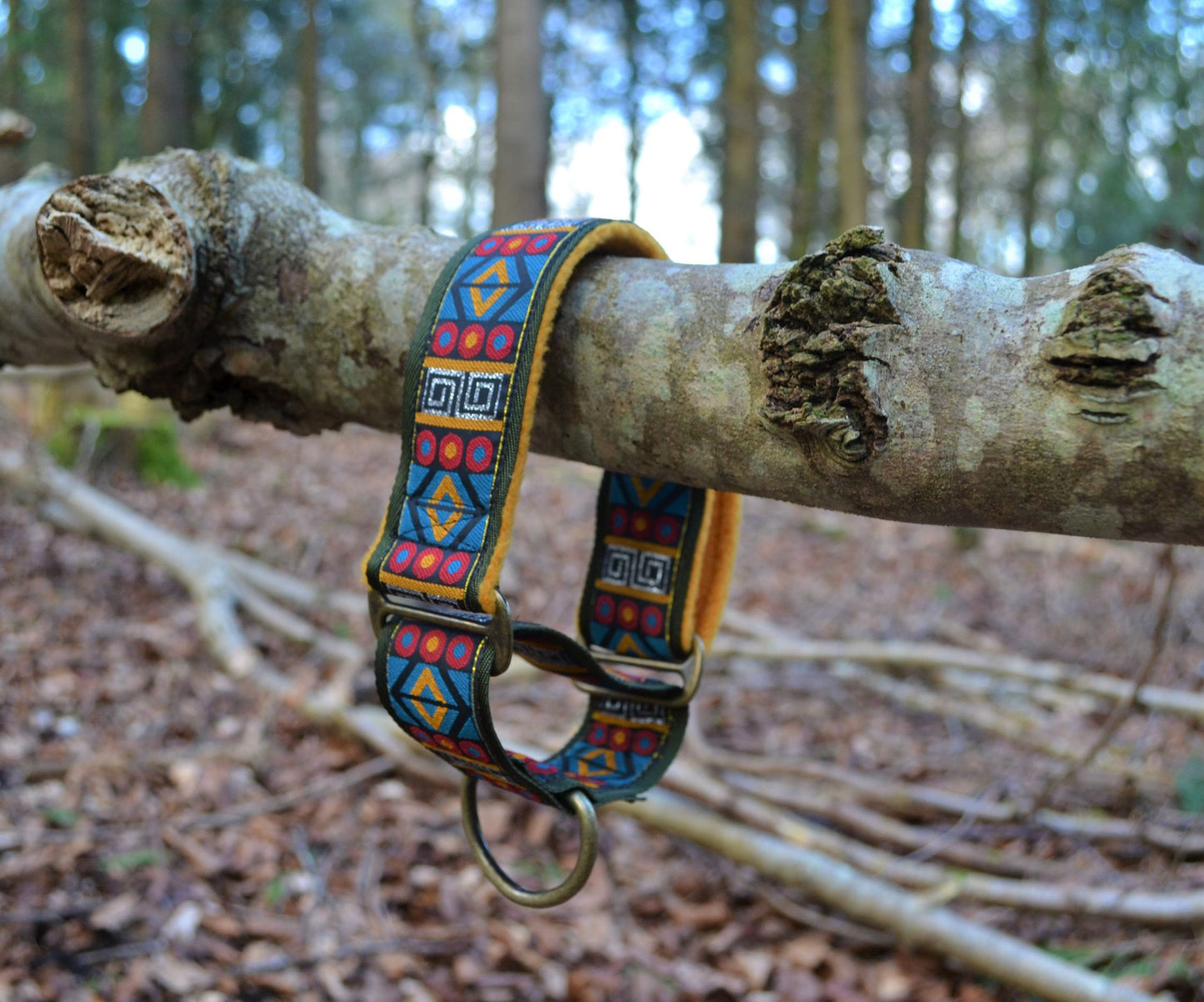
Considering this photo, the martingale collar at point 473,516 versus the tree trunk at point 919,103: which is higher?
the tree trunk at point 919,103

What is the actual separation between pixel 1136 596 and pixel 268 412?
6.33 metres

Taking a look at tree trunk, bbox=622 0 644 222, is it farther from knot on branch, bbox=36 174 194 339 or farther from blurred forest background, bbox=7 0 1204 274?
knot on branch, bbox=36 174 194 339

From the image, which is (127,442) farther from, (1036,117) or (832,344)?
(1036,117)

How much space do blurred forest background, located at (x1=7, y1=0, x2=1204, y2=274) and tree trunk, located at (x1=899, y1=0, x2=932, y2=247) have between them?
2 centimetres

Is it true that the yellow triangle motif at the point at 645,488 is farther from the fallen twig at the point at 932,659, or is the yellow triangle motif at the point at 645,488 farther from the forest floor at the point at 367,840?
the fallen twig at the point at 932,659

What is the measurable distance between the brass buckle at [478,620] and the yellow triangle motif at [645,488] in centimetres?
45

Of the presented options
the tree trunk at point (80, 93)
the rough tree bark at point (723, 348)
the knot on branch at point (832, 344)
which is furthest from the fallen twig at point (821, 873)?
the tree trunk at point (80, 93)

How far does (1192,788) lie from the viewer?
3.42 meters

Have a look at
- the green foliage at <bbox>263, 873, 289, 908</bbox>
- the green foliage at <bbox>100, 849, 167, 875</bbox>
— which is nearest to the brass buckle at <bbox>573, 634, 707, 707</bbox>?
the green foliage at <bbox>263, 873, 289, 908</bbox>

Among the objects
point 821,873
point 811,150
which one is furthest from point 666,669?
point 811,150

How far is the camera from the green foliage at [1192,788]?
3383 millimetres

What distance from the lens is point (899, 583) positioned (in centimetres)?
699

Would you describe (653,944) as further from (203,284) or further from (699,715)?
(203,284)

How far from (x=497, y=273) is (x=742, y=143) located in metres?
9.45
